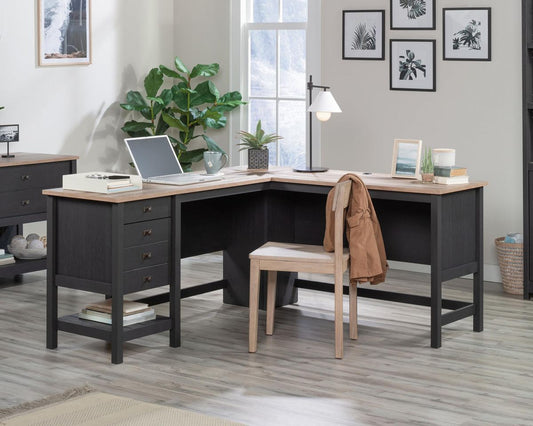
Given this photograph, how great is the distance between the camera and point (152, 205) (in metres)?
4.75

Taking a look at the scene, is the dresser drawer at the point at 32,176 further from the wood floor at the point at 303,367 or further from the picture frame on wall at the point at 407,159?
the picture frame on wall at the point at 407,159

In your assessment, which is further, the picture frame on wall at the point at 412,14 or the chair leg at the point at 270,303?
the picture frame on wall at the point at 412,14

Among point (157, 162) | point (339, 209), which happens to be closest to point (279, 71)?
point (157, 162)

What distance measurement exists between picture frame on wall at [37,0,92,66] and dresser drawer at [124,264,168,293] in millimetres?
2660

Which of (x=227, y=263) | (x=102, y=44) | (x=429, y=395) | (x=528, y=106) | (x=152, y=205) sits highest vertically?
(x=102, y=44)

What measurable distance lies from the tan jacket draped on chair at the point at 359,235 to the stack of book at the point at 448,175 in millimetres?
411

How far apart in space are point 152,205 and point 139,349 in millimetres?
728

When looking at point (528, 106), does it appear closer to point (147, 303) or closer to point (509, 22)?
point (509, 22)

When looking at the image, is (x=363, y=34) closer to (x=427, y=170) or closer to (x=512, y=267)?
(x=512, y=267)

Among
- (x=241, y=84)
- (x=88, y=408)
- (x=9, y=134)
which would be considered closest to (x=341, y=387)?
(x=88, y=408)

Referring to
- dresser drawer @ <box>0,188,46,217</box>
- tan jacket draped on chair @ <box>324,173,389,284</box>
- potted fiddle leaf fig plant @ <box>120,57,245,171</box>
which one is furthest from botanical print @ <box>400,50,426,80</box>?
dresser drawer @ <box>0,188,46,217</box>

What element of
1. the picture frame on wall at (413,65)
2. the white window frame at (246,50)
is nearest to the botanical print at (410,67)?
the picture frame on wall at (413,65)

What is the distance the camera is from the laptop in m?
5.12

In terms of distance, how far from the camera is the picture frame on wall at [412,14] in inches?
264
